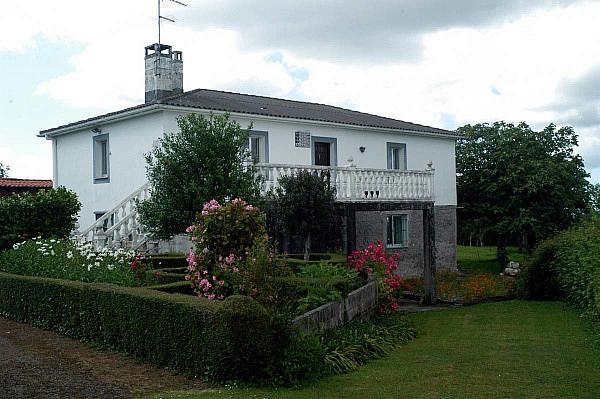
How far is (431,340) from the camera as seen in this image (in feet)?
44.1

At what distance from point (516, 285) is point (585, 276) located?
18.5 ft

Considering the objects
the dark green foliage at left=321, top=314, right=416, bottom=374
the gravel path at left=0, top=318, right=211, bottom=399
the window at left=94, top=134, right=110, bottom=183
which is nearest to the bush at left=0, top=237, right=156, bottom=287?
the gravel path at left=0, top=318, right=211, bottom=399

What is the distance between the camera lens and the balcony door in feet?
79.3

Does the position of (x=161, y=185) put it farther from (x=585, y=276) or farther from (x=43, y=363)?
(x=585, y=276)

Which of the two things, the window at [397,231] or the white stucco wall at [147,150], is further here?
the window at [397,231]

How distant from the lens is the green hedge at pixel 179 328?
864 centimetres

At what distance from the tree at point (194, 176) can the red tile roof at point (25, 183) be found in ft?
48.9

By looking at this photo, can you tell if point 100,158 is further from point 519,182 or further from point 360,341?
point 519,182

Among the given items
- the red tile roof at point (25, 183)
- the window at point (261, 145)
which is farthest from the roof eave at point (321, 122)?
the red tile roof at point (25, 183)

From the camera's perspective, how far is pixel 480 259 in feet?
123

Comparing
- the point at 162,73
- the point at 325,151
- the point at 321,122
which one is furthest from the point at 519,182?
the point at 162,73

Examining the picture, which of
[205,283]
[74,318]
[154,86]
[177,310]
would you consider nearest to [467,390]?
[177,310]

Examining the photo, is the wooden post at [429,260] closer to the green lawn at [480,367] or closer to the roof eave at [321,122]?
the roof eave at [321,122]

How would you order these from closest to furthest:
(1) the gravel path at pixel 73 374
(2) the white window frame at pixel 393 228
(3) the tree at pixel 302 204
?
(1) the gravel path at pixel 73 374 → (3) the tree at pixel 302 204 → (2) the white window frame at pixel 393 228
